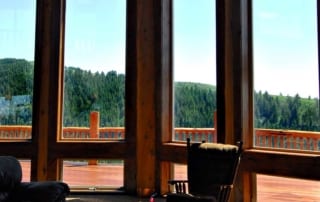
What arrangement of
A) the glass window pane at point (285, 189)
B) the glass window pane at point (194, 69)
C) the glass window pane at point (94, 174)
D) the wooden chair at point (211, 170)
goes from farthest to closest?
the glass window pane at point (94, 174) < the glass window pane at point (194, 69) < the glass window pane at point (285, 189) < the wooden chair at point (211, 170)

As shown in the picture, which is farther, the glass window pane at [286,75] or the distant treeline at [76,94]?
the distant treeline at [76,94]

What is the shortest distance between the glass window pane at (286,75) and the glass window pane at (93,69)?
2036 millimetres

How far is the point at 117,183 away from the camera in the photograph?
5.21 m

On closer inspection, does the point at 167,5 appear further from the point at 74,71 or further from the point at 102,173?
the point at 102,173

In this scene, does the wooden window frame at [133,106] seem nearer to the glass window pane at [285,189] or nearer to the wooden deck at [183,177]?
the wooden deck at [183,177]

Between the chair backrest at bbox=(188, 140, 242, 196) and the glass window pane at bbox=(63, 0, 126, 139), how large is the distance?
1914 millimetres

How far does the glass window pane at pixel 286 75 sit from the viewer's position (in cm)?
388

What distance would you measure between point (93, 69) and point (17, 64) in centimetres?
112

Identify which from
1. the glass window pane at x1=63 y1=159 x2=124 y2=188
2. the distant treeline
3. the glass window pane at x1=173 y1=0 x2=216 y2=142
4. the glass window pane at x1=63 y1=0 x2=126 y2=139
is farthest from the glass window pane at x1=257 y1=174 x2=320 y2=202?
the glass window pane at x1=63 y1=0 x2=126 y2=139

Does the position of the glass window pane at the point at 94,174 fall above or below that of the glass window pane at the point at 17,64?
below

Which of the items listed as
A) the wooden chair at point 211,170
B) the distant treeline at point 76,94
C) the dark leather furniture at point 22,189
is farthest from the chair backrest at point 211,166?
the distant treeline at point 76,94

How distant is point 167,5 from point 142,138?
1915 millimetres

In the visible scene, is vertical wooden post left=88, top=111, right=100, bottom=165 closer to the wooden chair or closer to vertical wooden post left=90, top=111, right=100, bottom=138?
vertical wooden post left=90, top=111, right=100, bottom=138

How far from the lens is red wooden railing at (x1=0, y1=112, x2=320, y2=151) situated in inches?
154
